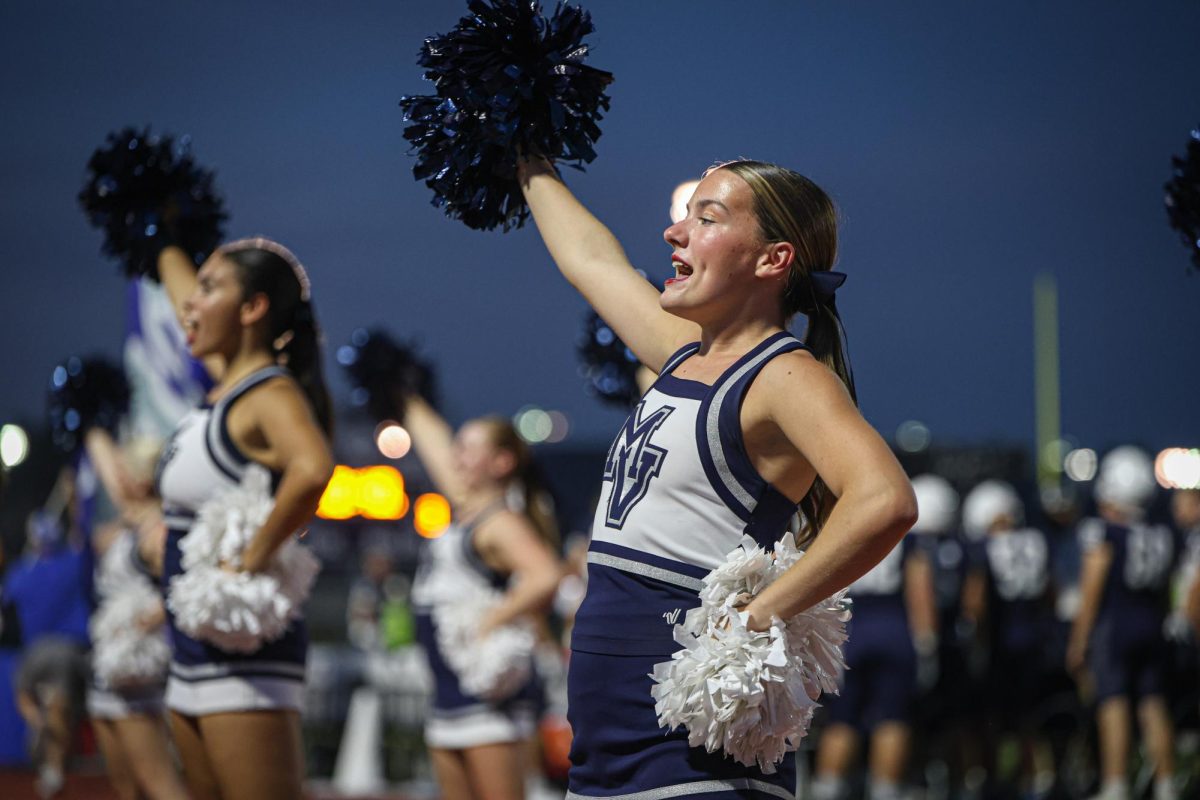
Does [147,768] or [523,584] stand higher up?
[523,584]

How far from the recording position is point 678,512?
7.79 feet

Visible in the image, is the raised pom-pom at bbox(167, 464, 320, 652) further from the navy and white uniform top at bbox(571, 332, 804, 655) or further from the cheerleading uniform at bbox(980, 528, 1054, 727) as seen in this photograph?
the cheerleading uniform at bbox(980, 528, 1054, 727)

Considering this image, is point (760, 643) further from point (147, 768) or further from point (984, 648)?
point (984, 648)

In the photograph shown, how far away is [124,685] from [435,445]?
4.69 ft

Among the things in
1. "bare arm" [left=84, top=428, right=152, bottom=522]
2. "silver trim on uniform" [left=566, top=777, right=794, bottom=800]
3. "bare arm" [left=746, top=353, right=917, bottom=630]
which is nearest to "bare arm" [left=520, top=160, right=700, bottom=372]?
"bare arm" [left=746, top=353, right=917, bottom=630]

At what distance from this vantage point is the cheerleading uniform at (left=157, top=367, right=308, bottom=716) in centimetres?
350

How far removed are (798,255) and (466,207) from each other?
2.34 feet

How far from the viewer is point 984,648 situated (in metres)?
9.25

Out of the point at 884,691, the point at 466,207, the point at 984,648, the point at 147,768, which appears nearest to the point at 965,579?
the point at 984,648

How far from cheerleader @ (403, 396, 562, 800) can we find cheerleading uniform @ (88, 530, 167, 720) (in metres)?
1.06

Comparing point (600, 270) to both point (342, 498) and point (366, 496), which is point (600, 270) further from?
point (366, 496)

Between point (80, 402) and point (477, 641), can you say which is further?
point (80, 402)

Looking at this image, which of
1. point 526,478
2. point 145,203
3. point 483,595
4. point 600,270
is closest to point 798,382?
point 600,270

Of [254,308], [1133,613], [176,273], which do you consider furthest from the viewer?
[1133,613]
